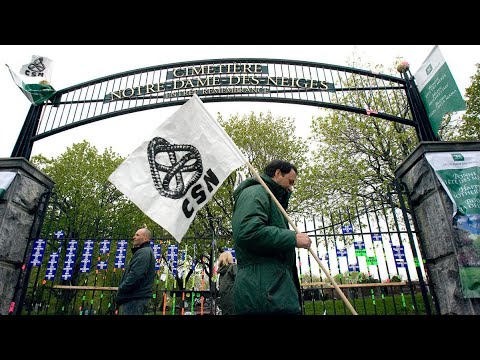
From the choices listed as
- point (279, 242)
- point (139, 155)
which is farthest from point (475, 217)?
point (139, 155)

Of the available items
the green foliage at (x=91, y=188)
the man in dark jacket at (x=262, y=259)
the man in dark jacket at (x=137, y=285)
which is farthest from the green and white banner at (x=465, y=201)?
the green foliage at (x=91, y=188)

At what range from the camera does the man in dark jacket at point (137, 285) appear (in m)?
4.25

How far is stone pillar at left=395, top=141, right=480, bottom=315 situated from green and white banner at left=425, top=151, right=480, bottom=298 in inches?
3.0

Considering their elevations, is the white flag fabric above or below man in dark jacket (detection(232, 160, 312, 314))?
above

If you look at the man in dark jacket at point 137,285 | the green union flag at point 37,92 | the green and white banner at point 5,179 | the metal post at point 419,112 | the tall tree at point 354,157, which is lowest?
the man in dark jacket at point 137,285

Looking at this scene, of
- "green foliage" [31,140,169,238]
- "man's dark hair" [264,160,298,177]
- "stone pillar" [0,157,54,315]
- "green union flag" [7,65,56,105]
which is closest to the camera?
"man's dark hair" [264,160,298,177]

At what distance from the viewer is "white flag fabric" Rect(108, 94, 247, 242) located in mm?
3180

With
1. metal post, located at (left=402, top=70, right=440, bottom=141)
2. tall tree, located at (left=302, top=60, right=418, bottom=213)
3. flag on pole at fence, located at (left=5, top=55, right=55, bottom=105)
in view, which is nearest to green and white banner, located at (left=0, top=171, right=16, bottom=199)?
flag on pole at fence, located at (left=5, top=55, right=55, bottom=105)

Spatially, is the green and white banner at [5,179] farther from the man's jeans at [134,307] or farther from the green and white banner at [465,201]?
the green and white banner at [465,201]

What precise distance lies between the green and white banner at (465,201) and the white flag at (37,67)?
7.75 metres

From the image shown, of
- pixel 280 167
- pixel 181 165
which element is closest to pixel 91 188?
pixel 181 165

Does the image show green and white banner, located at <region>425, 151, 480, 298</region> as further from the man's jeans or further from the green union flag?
the green union flag
